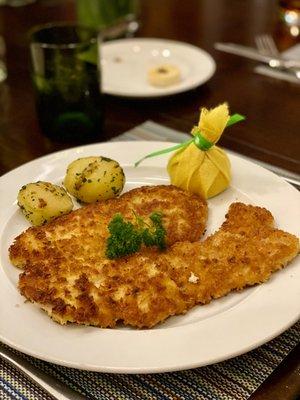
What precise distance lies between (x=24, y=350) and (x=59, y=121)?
0.97 m

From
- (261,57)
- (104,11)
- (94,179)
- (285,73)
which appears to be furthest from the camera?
(104,11)

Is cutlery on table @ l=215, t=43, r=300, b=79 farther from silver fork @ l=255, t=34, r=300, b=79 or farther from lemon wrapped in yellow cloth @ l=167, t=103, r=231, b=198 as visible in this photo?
lemon wrapped in yellow cloth @ l=167, t=103, r=231, b=198

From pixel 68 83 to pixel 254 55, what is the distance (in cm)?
98

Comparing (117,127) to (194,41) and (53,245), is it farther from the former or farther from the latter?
(194,41)

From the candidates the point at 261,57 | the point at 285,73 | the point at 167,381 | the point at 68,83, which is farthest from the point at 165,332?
the point at 261,57

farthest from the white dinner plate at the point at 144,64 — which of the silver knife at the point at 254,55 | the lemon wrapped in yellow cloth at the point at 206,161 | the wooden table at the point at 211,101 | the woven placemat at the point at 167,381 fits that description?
the woven placemat at the point at 167,381

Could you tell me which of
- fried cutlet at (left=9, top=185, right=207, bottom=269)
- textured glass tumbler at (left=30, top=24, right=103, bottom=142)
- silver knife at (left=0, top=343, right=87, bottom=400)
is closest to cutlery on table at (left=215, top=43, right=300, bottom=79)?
textured glass tumbler at (left=30, top=24, right=103, bottom=142)

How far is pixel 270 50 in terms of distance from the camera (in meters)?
2.38

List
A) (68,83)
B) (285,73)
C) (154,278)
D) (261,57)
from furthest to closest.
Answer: (261,57) < (285,73) < (68,83) < (154,278)

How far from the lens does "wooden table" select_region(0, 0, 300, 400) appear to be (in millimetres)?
1678

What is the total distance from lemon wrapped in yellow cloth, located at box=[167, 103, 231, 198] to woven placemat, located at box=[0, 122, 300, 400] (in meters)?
0.49

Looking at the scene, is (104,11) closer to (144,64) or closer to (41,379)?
(144,64)

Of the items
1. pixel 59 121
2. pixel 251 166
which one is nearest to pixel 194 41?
pixel 59 121

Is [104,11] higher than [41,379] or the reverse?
higher
